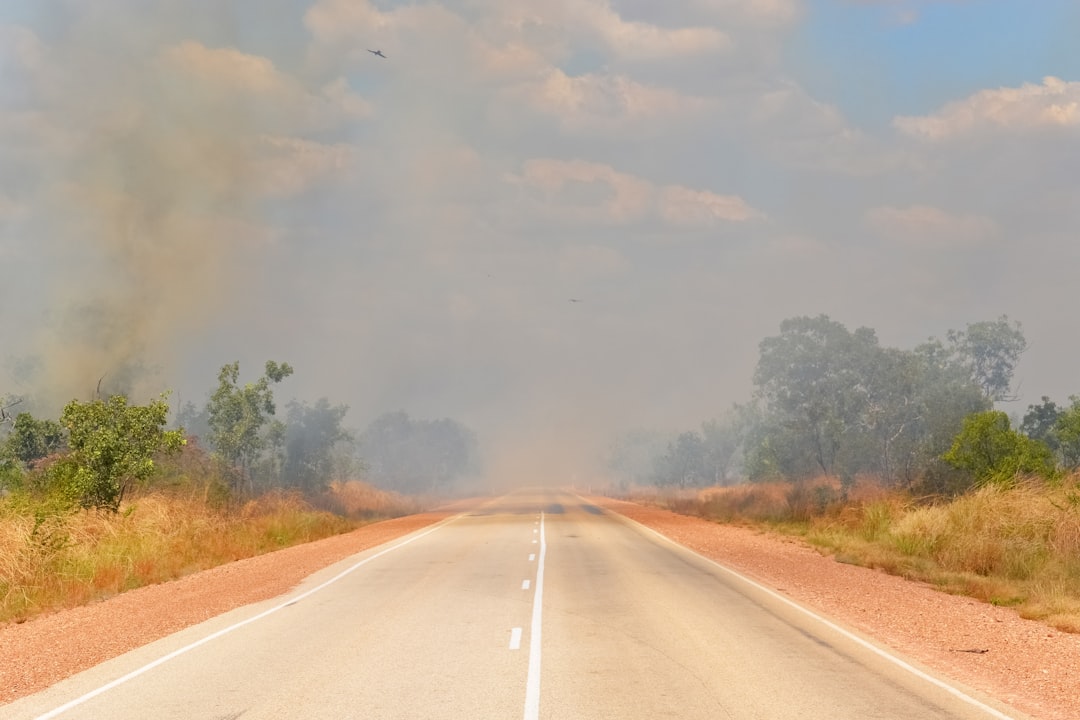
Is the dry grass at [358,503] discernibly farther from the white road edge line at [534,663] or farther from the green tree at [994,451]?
the white road edge line at [534,663]

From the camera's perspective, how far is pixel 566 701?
902cm

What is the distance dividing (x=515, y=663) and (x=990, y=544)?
15812 mm

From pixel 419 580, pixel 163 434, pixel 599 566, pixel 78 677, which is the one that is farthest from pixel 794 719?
pixel 163 434

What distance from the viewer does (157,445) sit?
27375 millimetres

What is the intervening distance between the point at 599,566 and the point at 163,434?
1335 cm

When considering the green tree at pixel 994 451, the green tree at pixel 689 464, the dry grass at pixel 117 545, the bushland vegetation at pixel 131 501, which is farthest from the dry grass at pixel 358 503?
the green tree at pixel 689 464

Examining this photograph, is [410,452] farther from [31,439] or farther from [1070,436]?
[1070,436]

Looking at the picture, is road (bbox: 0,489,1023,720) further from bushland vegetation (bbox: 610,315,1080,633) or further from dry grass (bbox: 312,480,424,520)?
dry grass (bbox: 312,480,424,520)

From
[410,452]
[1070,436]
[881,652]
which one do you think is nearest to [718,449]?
[410,452]

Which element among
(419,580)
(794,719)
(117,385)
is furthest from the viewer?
(117,385)

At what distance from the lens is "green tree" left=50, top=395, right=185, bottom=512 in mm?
26078

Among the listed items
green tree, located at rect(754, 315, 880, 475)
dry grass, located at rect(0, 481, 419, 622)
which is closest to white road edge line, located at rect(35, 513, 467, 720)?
dry grass, located at rect(0, 481, 419, 622)

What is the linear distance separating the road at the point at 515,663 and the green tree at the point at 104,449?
9.72m

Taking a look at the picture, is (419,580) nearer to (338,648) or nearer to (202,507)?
(338,648)
